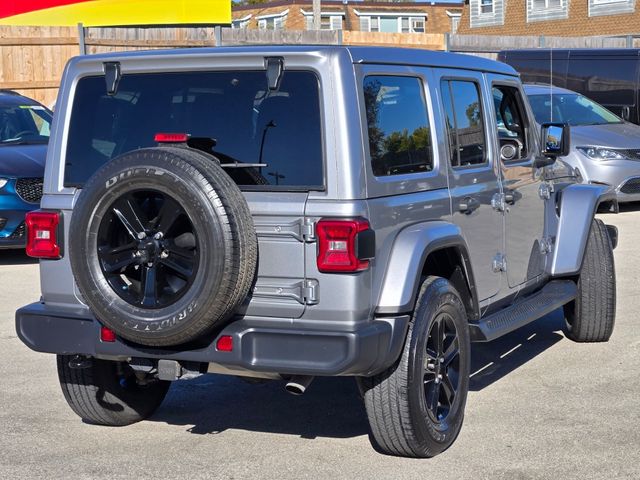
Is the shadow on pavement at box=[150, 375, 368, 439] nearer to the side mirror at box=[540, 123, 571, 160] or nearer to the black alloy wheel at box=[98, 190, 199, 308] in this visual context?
the black alloy wheel at box=[98, 190, 199, 308]

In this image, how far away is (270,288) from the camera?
4.98 m

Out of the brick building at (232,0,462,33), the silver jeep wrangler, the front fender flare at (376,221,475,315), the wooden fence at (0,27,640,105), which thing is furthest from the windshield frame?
the brick building at (232,0,462,33)

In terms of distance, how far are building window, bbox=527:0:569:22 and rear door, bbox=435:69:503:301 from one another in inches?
1527

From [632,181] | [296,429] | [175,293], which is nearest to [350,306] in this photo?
[175,293]

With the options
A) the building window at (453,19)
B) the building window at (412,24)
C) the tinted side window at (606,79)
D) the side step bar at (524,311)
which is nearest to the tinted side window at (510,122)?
the side step bar at (524,311)

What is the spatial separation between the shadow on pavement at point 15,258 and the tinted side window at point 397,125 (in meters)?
6.94

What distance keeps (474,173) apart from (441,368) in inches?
45.9

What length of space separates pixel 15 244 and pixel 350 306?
707 centimetres

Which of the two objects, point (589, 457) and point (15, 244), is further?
point (15, 244)

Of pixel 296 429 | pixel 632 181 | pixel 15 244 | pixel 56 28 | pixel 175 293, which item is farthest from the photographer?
pixel 56 28

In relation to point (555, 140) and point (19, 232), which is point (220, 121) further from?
point (19, 232)

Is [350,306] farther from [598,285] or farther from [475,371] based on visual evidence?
[598,285]

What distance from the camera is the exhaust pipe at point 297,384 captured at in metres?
5.05

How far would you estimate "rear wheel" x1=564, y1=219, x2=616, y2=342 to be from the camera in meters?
7.61
